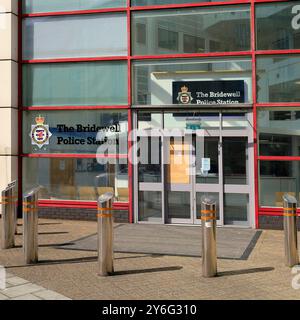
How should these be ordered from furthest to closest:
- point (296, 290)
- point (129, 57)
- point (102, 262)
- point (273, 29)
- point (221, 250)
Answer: point (129, 57), point (273, 29), point (221, 250), point (102, 262), point (296, 290)

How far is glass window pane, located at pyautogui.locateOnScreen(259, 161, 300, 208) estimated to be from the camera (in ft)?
32.6

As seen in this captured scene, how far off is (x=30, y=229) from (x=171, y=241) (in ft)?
9.78

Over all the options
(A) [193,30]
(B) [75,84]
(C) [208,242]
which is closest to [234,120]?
(A) [193,30]

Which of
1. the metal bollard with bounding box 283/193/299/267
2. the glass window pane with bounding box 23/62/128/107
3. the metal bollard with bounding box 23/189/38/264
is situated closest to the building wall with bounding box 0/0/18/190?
the glass window pane with bounding box 23/62/128/107

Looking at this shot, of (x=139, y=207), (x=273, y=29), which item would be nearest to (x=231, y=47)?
(x=273, y=29)

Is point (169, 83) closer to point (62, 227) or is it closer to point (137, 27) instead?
point (137, 27)

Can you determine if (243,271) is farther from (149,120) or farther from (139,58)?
(139,58)

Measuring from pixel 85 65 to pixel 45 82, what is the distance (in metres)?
1.24

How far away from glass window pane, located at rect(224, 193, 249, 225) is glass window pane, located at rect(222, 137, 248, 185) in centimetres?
36

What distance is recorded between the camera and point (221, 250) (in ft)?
25.9

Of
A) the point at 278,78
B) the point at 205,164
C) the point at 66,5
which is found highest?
the point at 66,5

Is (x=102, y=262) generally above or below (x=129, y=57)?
below

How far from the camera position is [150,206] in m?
10.9
